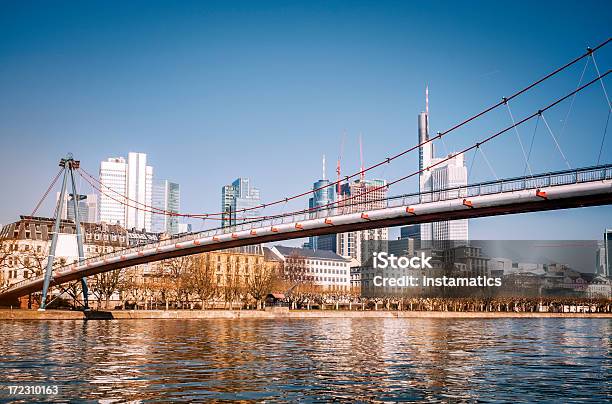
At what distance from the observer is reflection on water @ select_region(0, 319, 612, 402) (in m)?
17.9

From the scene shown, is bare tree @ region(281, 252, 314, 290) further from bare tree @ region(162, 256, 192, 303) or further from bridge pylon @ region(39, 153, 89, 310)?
bridge pylon @ region(39, 153, 89, 310)

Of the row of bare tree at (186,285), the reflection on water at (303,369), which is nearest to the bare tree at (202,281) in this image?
the row of bare tree at (186,285)

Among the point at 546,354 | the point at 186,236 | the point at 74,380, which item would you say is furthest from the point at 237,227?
the point at 74,380

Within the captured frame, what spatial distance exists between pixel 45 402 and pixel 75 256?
99.8 metres

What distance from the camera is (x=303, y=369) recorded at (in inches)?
904

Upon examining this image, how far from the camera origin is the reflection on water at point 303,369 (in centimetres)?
1788

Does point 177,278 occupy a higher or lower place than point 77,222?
lower

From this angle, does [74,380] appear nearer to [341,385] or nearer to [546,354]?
[341,385]

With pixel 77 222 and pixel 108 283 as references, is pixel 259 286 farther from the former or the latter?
pixel 77 222

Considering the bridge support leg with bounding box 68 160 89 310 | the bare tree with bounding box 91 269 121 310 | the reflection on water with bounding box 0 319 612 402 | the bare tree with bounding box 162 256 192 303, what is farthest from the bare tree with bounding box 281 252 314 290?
the reflection on water with bounding box 0 319 612 402

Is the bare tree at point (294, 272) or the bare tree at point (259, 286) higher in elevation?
the bare tree at point (294, 272)

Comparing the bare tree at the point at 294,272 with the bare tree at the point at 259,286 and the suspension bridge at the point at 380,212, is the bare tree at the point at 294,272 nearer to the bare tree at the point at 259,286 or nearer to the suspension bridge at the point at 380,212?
the bare tree at the point at 259,286

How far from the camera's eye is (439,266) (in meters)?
159

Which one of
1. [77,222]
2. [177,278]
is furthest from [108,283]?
[177,278]
